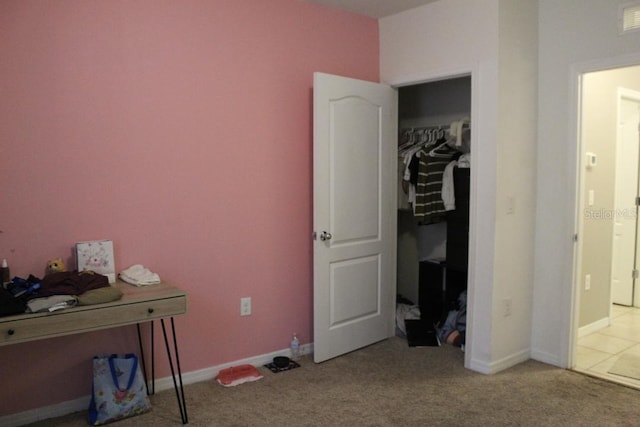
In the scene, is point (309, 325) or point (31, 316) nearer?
point (31, 316)

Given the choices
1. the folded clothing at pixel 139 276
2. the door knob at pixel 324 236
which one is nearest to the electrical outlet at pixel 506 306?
the door knob at pixel 324 236

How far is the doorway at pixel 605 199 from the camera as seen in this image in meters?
4.02

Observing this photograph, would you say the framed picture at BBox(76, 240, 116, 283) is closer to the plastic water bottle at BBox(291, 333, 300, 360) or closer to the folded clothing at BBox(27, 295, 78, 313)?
the folded clothing at BBox(27, 295, 78, 313)

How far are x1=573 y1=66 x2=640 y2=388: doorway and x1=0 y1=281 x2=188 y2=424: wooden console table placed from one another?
288 centimetres

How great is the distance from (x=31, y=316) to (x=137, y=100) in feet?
4.27

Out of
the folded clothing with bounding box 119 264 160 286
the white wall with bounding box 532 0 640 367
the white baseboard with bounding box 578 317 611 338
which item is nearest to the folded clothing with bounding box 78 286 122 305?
Result: the folded clothing with bounding box 119 264 160 286

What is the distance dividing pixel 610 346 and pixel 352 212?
7.43ft

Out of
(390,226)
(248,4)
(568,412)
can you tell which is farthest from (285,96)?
(568,412)

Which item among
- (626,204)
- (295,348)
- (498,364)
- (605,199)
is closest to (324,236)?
(295,348)

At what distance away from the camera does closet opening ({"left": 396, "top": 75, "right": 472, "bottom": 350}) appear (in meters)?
3.97

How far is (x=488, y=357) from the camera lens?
133 inches

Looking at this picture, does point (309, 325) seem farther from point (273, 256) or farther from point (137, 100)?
point (137, 100)

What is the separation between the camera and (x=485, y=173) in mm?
3338

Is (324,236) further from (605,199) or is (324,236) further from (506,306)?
(605,199)
